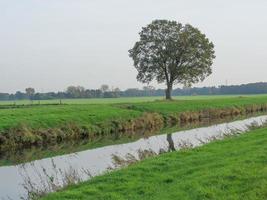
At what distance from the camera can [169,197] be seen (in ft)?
37.7

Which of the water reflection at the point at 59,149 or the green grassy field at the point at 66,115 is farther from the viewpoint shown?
the green grassy field at the point at 66,115

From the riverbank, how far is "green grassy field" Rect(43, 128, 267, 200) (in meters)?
14.6

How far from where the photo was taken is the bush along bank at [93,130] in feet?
95.2

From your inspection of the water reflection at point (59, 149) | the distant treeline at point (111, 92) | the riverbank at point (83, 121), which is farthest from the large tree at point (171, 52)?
the distant treeline at point (111, 92)

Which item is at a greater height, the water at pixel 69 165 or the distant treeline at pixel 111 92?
the distant treeline at pixel 111 92

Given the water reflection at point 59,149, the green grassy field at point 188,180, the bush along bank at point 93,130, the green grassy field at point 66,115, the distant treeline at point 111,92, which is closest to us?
the green grassy field at point 188,180

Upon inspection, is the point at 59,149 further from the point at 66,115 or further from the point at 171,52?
the point at 171,52

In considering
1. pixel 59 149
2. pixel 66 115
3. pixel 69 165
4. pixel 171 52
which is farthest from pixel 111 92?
pixel 69 165

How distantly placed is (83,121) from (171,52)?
32936 millimetres

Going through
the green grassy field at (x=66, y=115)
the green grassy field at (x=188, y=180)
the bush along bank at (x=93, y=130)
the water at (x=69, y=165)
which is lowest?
the water at (x=69, y=165)

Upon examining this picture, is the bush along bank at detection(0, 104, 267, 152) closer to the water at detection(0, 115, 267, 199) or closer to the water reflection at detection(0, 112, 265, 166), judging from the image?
the water reflection at detection(0, 112, 265, 166)

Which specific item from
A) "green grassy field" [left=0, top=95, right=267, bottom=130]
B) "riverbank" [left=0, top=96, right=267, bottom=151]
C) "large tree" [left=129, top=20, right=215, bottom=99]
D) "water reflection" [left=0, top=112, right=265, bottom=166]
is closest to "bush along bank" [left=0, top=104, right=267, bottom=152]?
"riverbank" [left=0, top=96, right=267, bottom=151]

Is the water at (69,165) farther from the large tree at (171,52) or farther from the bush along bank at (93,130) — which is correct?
the large tree at (171,52)

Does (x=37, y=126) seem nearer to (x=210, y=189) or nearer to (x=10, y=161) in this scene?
(x=10, y=161)
